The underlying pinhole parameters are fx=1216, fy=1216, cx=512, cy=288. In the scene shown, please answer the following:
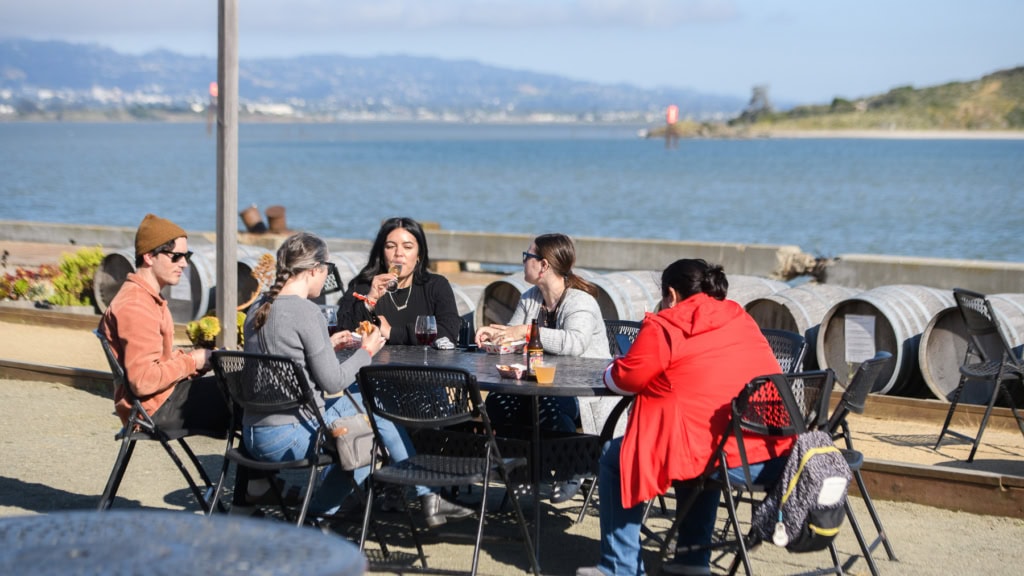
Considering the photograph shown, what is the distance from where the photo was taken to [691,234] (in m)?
40.7

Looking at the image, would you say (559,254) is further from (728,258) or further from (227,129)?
(728,258)

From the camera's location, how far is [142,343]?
5.41m

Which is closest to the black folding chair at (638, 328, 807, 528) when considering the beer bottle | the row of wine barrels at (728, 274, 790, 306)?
the beer bottle

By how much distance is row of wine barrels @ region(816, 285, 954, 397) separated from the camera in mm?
8703

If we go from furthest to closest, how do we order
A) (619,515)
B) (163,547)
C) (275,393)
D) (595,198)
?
1. (595,198)
2. (275,393)
3. (619,515)
4. (163,547)

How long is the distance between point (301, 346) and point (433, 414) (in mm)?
665

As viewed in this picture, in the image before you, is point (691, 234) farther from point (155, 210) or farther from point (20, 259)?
point (20, 259)

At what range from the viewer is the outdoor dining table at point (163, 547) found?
2113mm

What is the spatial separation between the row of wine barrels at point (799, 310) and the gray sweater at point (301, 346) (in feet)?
15.9

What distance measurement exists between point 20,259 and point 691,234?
25414mm

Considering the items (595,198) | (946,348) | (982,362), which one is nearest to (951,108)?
(595,198)

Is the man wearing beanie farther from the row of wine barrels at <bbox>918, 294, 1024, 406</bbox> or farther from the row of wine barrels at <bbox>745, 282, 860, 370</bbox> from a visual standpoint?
the row of wine barrels at <bbox>918, 294, 1024, 406</bbox>

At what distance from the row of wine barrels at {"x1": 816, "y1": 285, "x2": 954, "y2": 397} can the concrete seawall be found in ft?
9.28

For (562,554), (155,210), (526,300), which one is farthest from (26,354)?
(155,210)
